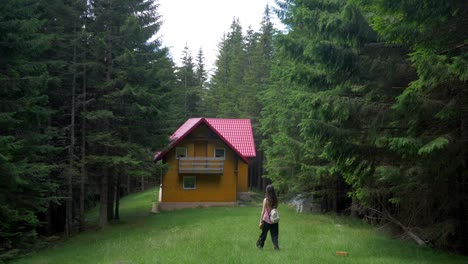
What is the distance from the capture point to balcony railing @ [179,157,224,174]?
31.0m

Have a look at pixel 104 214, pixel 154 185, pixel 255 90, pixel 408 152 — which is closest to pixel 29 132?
pixel 104 214

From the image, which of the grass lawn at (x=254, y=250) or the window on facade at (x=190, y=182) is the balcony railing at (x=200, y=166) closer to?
the window on facade at (x=190, y=182)

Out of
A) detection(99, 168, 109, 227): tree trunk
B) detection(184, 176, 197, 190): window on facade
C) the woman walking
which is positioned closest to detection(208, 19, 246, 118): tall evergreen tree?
detection(184, 176, 197, 190): window on facade

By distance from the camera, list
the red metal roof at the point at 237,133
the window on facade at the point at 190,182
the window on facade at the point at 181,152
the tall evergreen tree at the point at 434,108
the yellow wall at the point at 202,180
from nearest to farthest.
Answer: the tall evergreen tree at the point at 434,108 → the yellow wall at the point at 202,180 → the window on facade at the point at 190,182 → the window on facade at the point at 181,152 → the red metal roof at the point at 237,133

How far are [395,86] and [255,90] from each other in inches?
1260

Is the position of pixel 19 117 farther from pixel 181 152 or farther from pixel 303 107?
pixel 181 152

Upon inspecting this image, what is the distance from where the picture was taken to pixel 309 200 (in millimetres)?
25453

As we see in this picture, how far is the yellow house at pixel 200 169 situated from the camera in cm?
3114

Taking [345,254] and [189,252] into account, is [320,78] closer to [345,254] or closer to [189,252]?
A: [345,254]

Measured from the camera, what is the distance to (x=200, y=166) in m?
31.2

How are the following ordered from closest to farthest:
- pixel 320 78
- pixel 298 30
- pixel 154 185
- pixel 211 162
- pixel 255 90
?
pixel 320 78, pixel 298 30, pixel 211 162, pixel 255 90, pixel 154 185

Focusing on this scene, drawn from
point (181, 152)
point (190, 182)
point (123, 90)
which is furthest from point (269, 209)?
point (181, 152)

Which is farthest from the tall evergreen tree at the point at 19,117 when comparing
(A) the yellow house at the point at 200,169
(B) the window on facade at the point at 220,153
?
(B) the window on facade at the point at 220,153

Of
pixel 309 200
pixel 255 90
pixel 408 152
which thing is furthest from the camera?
pixel 255 90
